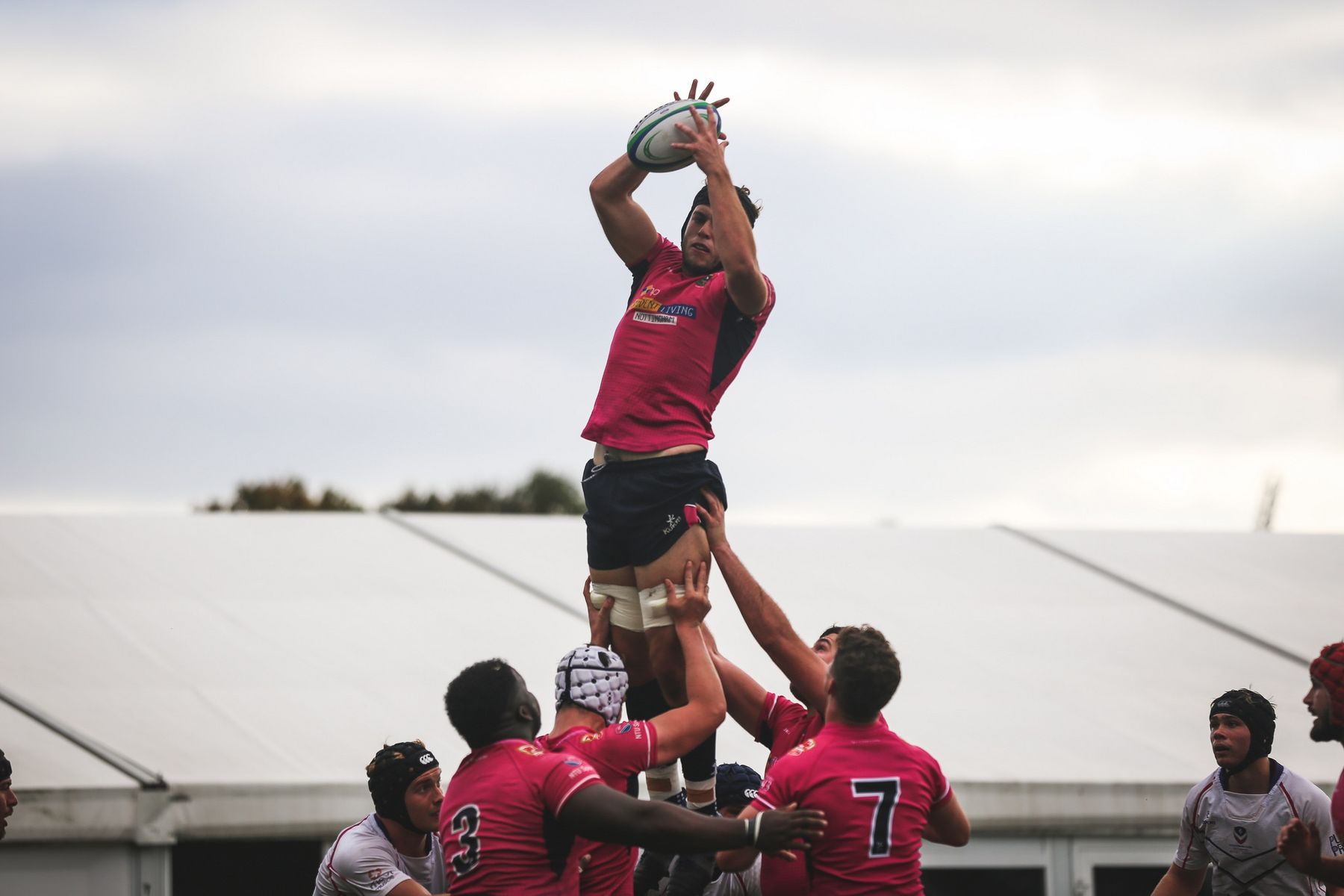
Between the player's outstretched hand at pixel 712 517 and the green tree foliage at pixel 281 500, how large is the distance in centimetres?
3558

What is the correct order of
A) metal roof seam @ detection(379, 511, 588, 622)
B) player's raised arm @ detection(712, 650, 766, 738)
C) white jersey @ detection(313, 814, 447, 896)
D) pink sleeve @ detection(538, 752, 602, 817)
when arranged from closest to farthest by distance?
pink sleeve @ detection(538, 752, 602, 817) → white jersey @ detection(313, 814, 447, 896) → player's raised arm @ detection(712, 650, 766, 738) → metal roof seam @ detection(379, 511, 588, 622)

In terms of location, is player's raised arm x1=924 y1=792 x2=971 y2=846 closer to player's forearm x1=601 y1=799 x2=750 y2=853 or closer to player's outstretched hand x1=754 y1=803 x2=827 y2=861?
player's outstretched hand x1=754 y1=803 x2=827 y2=861

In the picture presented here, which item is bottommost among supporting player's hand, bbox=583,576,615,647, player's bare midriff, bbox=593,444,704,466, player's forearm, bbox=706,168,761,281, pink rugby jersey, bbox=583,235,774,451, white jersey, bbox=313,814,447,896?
white jersey, bbox=313,814,447,896

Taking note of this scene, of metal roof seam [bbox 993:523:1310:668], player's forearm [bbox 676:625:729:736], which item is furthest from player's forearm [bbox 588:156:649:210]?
metal roof seam [bbox 993:523:1310:668]

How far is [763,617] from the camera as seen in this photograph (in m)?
6.02

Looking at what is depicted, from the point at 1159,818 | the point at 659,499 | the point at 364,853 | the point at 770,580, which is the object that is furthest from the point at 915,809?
the point at 770,580

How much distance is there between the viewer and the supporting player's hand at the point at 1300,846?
5.38m

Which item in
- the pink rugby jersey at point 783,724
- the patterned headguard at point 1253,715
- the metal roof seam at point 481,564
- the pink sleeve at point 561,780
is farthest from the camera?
the metal roof seam at point 481,564

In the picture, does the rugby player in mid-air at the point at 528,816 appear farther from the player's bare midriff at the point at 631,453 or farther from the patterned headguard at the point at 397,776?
the patterned headguard at the point at 397,776

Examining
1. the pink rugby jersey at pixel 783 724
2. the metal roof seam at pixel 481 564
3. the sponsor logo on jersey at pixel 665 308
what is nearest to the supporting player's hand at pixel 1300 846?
the pink rugby jersey at pixel 783 724

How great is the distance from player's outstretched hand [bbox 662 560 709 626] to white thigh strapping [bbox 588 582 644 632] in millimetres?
245

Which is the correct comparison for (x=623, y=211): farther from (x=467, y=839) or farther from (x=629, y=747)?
(x=467, y=839)

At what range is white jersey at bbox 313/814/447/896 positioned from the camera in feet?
21.0

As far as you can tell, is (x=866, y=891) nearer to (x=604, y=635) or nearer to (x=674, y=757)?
(x=674, y=757)
